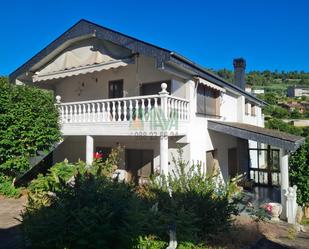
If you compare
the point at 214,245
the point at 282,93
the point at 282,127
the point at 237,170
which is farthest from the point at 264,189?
the point at 282,93

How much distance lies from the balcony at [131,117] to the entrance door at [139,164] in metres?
2.40

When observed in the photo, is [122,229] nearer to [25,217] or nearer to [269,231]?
A: [25,217]

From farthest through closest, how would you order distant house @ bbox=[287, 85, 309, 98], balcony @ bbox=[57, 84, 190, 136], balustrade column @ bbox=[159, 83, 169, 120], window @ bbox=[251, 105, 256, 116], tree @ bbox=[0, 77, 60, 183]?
distant house @ bbox=[287, 85, 309, 98]
window @ bbox=[251, 105, 256, 116]
tree @ bbox=[0, 77, 60, 183]
balcony @ bbox=[57, 84, 190, 136]
balustrade column @ bbox=[159, 83, 169, 120]

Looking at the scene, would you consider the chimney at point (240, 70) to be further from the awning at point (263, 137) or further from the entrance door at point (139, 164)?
the entrance door at point (139, 164)

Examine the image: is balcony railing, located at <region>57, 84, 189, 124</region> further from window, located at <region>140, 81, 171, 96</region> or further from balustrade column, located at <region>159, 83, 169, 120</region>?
window, located at <region>140, 81, 171, 96</region>

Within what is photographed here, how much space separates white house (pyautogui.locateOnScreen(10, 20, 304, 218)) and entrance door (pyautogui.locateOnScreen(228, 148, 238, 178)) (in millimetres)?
74

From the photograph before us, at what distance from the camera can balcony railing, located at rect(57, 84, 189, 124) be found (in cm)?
1242

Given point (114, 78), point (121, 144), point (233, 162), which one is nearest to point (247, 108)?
point (233, 162)

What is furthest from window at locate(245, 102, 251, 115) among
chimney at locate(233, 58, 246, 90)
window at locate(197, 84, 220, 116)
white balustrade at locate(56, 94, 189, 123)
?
white balustrade at locate(56, 94, 189, 123)

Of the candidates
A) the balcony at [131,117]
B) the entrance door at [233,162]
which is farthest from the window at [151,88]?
the entrance door at [233,162]

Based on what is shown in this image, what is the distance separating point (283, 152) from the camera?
13.2 meters

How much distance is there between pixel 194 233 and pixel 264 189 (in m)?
14.9

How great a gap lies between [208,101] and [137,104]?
5.51m

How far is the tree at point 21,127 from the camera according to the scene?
536 inches
